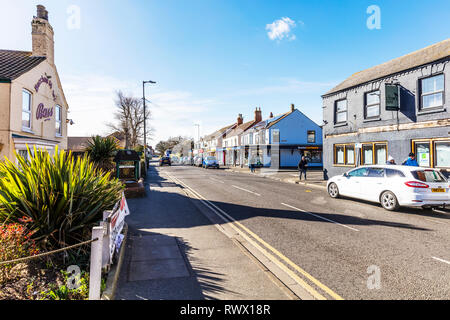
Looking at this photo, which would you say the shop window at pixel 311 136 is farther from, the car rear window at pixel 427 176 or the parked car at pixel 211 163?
the car rear window at pixel 427 176

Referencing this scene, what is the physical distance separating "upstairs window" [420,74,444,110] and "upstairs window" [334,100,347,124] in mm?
5300

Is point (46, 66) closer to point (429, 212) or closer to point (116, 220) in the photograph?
point (116, 220)

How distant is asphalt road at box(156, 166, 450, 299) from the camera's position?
158 inches

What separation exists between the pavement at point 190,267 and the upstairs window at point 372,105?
45.4 ft

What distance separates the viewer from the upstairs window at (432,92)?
12977 millimetres

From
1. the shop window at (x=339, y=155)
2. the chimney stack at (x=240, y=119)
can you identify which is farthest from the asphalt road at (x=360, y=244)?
the chimney stack at (x=240, y=119)

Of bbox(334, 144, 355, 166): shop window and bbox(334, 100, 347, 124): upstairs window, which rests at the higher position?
bbox(334, 100, 347, 124): upstairs window

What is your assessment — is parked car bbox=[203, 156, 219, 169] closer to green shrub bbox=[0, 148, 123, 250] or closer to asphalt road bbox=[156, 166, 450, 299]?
asphalt road bbox=[156, 166, 450, 299]

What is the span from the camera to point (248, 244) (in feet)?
19.4

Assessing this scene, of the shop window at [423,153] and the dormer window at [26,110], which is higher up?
the dormer window at [26,110]

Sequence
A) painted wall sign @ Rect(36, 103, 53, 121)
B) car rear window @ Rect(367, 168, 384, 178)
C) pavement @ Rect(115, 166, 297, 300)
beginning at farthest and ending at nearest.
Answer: painted wall sign @ Rect(36, 103, 53, 121)
car rear window @ Rect(367, 168, 384, 178)
pavement @ Rect(115, 166, 297, 300)

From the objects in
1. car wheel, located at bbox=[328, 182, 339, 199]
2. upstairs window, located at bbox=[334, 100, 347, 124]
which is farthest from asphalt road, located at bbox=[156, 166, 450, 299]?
upstairs window, located at bbox=[334, 100, 347, 124]
